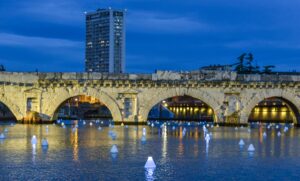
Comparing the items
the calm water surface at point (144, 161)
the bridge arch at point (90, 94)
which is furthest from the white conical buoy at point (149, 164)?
the bridge arch at point (90, 94)

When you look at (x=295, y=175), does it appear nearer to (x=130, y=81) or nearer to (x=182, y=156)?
(x=182, y=156)

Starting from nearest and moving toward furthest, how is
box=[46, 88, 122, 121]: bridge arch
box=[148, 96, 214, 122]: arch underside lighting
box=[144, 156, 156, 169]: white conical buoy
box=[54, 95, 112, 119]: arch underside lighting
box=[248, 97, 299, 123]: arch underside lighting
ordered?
box=[144, 156, 156, 169]: white conical buoy → box=[46, 88, 122, 121]: bridge arch → box=[248, 97, 299, 123]: arch underside lighting → box=[148, 96, 214, 122]: arch underside lighting → box=[54, 95, 112, 119]: arch underside lighting

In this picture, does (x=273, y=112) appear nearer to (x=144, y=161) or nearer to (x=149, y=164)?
(x=144, y=161)

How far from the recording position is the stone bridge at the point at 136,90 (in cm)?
6322

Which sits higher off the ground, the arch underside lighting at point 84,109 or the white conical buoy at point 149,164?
the arch underside lighting at point 84,109

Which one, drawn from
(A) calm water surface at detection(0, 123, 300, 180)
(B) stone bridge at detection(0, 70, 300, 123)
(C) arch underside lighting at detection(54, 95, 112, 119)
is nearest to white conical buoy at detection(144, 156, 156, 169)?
(A) calm water surface at detection(0, 123, 300, 180)

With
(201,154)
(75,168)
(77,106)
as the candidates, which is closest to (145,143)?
(201,154)

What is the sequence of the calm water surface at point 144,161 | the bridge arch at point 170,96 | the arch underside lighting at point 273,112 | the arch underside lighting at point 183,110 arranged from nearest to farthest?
the calm water surface at point 144,161, the bridge arch at point 170,96, the arch underside lighting at point 273,112, the arch underside lighting at point 183,110

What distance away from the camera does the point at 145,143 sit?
34.1 meters

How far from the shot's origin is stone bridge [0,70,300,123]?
63.2 metres

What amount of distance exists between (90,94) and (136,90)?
4903 mm

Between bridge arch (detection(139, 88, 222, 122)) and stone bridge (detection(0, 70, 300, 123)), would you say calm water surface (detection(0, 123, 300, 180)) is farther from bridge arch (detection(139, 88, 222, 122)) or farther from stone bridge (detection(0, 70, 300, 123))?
bridge arch (detection(139, 88, 222, 122))

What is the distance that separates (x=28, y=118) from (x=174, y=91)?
51.4 ft

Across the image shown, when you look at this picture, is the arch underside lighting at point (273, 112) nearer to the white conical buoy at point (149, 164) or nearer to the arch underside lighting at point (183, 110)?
the arch underside lighting at point (183, 110)
